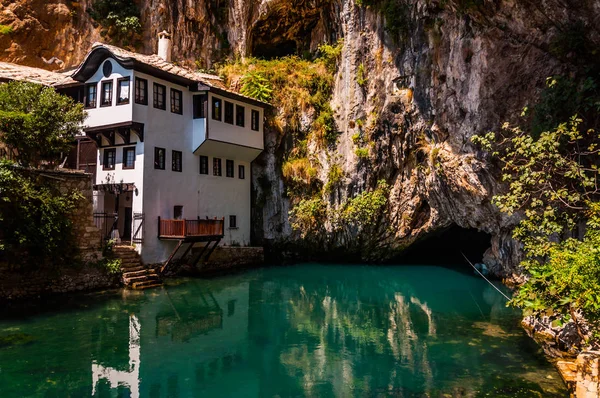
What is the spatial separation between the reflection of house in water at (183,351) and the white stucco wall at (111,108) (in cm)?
991

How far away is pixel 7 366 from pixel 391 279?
61.3 feet

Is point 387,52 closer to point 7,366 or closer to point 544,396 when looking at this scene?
point 544,396

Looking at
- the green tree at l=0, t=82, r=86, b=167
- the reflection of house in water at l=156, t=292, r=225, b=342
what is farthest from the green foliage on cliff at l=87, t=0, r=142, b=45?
the reflection of house in water at l=156, t=292, r=225, b=342

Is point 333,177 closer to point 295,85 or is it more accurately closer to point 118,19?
point 295,85

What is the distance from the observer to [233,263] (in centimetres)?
2836

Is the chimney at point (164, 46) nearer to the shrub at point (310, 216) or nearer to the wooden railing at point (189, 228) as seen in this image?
the wooden railing at point (189, 228)

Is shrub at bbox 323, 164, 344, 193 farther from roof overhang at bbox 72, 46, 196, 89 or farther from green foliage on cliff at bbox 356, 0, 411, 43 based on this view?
roof overhang at bbox 72, 46, 196, 89

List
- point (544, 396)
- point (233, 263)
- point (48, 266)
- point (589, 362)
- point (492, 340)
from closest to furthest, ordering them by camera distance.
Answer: point (589, 362) < point (544, 396) < point (492, 340) < point (48, 266) < point (233, 263)

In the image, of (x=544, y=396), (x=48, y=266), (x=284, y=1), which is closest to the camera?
(x=544, y=396)

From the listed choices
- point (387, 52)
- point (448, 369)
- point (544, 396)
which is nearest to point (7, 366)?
point (448, 369)

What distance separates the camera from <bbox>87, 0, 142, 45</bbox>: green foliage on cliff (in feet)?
109

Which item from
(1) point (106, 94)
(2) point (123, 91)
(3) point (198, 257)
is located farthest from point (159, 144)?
(3) point (198, 257)

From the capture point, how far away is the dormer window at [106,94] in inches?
941

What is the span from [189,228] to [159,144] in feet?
15.9
